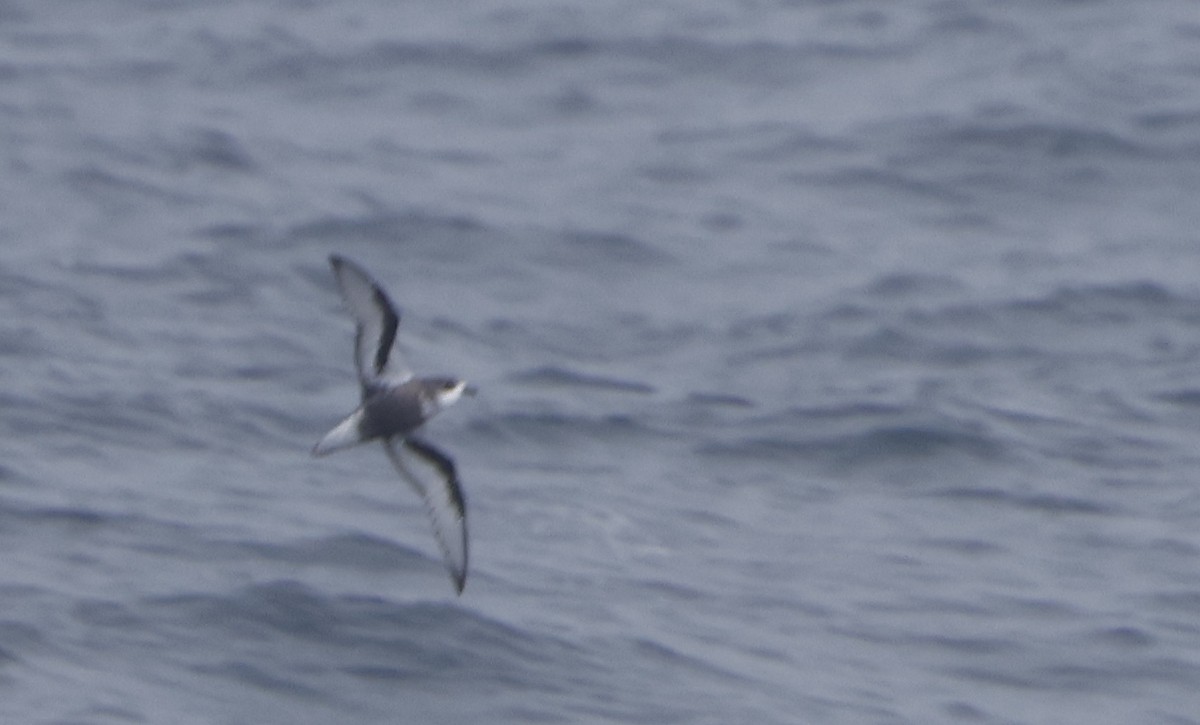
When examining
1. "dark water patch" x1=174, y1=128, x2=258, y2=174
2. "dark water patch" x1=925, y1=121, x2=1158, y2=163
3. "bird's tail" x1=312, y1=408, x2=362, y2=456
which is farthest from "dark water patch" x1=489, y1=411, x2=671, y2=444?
"dark water patch" x1=925, y1=121, x2=1158, y2=163

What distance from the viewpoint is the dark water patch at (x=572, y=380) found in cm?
1539

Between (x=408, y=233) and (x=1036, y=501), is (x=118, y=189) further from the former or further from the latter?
(x=1036, y=501)

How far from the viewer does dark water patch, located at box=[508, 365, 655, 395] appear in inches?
606

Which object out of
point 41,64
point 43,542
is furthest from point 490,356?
point 41,64

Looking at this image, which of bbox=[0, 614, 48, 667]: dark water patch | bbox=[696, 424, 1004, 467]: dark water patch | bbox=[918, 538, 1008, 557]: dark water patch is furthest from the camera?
bbox=[696, 424, 1004, 467]: dark water patch

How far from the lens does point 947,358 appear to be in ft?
53.2

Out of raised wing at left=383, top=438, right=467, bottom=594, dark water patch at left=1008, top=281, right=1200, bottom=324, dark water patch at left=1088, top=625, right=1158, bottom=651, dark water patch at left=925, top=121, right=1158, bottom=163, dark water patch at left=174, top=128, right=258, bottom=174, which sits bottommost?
dark water patch at left=1088, top=625, right=1158, bottom=651

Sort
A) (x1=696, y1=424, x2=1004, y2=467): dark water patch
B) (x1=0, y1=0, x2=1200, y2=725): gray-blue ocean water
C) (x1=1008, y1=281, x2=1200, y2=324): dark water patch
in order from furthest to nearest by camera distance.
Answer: (x1=1008, y1=281, x2=1200, y2=324): dark water patch, (x1=696, y1=424, x2=1004, y2=467): dark water patch, (x1=0, y1=0, x2=1200, y2=725): gray-blue ocean water

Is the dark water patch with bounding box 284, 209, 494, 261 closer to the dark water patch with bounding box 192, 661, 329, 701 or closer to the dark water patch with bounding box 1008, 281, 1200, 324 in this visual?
the dark water patch with bounding box 1008, 281, 1200, 324

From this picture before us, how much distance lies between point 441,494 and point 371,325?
0.80 meters

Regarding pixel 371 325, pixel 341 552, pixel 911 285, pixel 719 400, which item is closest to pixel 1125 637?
pixel 719 400

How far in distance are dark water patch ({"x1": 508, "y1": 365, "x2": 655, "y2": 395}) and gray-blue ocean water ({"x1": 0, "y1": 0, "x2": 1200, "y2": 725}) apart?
35mm

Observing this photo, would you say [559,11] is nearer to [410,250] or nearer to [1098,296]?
[410,250]

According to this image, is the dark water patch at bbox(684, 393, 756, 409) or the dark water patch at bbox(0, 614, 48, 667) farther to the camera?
the dark water patch at bbox(684, 393, 756, 409)
